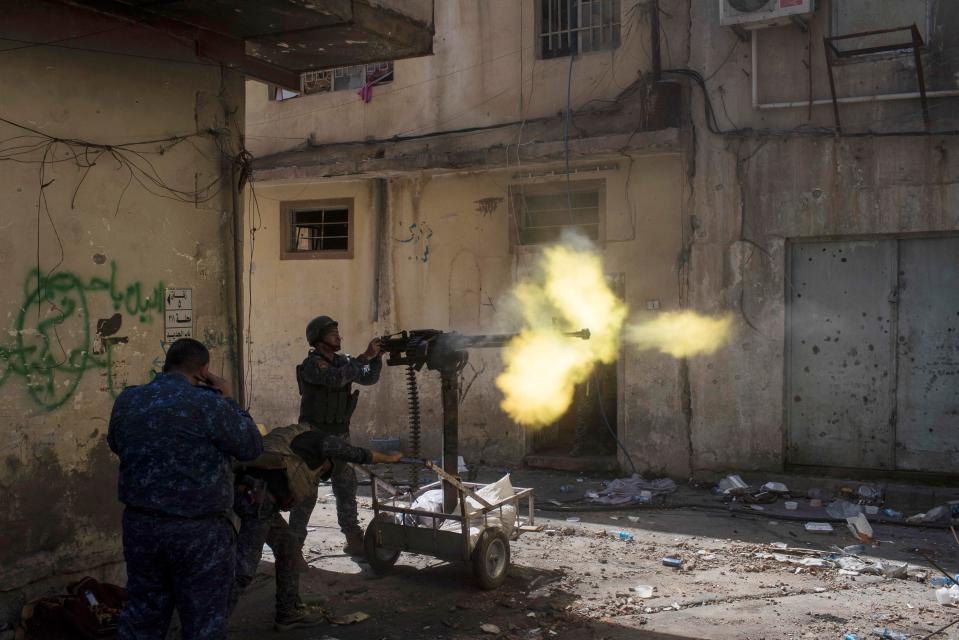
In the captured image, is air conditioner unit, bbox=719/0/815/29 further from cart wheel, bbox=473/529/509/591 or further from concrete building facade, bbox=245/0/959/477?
cart wheel, bbox=473/529/509/591

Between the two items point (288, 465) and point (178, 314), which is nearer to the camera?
point (288, 465)

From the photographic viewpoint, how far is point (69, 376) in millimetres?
5922

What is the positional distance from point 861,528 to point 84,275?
6824mm

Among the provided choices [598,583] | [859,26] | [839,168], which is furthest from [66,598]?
[859,26]

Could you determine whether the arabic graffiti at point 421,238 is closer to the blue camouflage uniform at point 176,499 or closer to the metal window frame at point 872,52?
the metal window frame at point 872,52

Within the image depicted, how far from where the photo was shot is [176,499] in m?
4.19

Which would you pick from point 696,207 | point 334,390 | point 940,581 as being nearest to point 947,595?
point 940,581

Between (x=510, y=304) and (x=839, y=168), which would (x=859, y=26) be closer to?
(x=839, y=168)

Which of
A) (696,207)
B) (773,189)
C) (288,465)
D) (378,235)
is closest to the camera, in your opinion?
(288,465)

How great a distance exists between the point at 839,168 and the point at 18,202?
8.08 metres

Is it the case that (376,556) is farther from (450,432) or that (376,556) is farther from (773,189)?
(773,189)

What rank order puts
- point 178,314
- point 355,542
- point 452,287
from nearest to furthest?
point 178,314 → point 355,542 → point 452,287

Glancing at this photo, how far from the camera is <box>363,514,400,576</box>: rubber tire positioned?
266 inches

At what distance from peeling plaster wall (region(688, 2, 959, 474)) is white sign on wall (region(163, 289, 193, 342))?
19.7 ft
